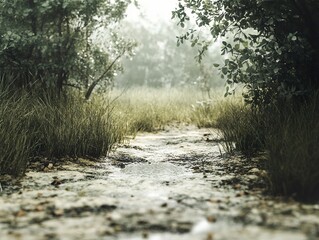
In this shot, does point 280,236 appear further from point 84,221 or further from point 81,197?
point 81,197

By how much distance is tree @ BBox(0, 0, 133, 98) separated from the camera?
5.87m

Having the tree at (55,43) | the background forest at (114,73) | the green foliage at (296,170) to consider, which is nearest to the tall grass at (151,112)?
the background forest at (114,73)

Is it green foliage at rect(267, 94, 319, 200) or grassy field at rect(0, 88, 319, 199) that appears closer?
green foliage at rect(267, 94, 319, 200)

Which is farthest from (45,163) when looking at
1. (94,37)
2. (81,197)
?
(94,37)

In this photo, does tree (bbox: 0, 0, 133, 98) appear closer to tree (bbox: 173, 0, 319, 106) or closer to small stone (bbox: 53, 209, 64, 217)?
tree (bbox: 173, 0, 319, 106)

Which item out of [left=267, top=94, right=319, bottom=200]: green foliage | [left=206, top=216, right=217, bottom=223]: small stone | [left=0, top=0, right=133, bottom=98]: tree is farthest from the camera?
[left=0, top=0, right=133, bottom=98]: tree

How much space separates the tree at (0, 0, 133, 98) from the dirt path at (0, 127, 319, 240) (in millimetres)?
2404

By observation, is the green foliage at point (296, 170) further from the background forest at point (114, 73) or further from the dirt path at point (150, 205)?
the dirt path at point (150, 205)

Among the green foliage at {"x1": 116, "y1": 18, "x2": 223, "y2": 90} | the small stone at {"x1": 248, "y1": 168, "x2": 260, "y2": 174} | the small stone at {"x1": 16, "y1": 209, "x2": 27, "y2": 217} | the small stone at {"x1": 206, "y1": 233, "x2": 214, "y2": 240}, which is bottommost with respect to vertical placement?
the small stone at {"x1": 16, "y1": 209, "x2": 27, "y2": 217}

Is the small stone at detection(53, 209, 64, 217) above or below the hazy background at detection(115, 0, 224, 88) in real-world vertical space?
below

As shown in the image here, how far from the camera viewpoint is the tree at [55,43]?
5.87 m

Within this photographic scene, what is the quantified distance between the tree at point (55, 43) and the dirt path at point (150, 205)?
94.6 inches

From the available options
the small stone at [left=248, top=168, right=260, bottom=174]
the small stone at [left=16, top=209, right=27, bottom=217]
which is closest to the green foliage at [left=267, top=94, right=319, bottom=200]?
the small stone at [left=248, top=168, right=260, bottom=174]

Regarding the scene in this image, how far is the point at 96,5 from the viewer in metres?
6.31
